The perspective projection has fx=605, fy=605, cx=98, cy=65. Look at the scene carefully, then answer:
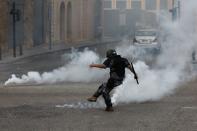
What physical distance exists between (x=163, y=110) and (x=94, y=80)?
7.37 m

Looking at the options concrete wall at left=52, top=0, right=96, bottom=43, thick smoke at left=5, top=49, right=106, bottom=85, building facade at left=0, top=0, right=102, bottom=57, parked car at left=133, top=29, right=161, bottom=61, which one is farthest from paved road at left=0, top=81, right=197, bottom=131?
concrete wall at left=52, top=0, right=96, bottom=43

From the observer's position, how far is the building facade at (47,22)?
40.3 metres

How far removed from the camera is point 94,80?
21.1 m

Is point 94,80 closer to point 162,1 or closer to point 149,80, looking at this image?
point 149,80

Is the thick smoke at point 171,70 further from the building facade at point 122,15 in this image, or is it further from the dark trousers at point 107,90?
the building facade at point 122,15

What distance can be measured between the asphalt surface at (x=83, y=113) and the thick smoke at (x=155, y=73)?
461 millimetres

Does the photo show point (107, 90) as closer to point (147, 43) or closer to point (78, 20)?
point (147, 43)

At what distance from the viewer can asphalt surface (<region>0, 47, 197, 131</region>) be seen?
11930 mm

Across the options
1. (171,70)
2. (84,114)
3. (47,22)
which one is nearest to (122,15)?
(47,22)

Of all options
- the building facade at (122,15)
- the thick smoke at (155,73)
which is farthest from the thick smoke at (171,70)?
the building facade at (122,15)

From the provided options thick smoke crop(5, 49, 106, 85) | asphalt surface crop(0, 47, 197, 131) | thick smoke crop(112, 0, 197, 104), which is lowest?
thick smoke crop(5, 49, 106, 85)

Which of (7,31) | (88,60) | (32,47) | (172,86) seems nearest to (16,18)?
(7,31)

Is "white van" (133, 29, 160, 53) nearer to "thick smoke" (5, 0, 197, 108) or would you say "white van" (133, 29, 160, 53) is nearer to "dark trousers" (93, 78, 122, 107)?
"thick smoke" (5, 0, 197, 108)

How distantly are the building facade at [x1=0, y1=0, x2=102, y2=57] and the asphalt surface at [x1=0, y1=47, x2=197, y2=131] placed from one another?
21985 millimetres
